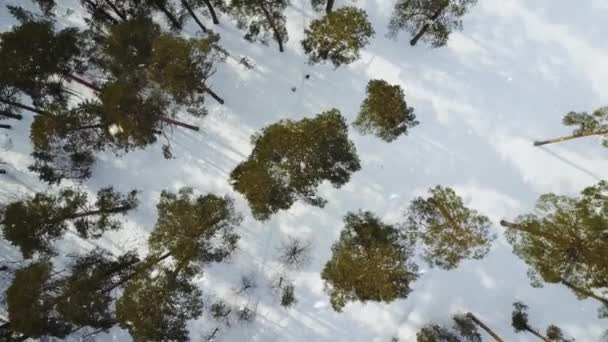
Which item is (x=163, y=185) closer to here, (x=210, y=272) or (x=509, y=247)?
(x=210, y=272)

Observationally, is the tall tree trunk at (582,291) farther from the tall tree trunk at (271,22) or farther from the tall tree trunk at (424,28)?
the tall tree trunk at (271,22)

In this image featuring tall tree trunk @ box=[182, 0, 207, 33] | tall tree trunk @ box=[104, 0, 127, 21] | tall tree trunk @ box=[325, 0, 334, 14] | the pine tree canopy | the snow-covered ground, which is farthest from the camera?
the snow-covered ground

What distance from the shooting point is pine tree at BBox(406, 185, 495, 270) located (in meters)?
28.7

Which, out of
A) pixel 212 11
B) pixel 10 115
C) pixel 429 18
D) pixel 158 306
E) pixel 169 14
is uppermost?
pixel 429 18

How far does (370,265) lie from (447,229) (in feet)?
16.4

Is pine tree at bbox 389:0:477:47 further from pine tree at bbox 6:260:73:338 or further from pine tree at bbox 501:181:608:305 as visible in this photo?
pine tree at bbox 6:260:73:338

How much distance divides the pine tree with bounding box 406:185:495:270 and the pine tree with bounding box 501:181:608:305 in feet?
8.41

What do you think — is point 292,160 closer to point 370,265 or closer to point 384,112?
point 384,112

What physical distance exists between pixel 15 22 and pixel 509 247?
37057mm

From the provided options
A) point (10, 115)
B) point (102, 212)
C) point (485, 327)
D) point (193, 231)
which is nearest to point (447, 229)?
point (485, 327)

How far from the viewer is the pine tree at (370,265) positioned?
27.5m

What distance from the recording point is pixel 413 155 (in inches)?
1318

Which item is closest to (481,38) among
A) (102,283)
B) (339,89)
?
(339,89)

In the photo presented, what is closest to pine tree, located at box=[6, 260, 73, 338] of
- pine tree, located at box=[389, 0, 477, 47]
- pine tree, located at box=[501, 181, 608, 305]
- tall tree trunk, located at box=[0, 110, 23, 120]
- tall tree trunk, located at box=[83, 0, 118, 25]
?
tall tree trunk, located at box=[0, 110, 23, 120]
